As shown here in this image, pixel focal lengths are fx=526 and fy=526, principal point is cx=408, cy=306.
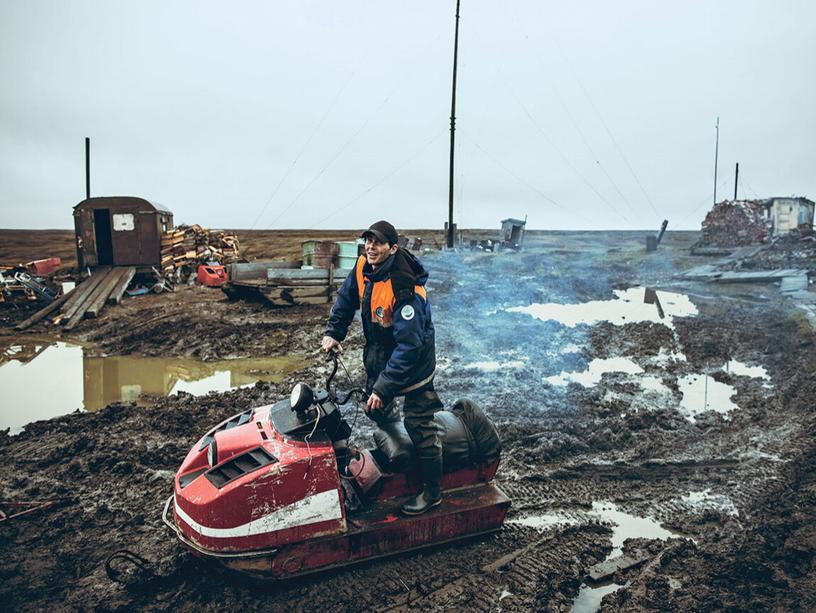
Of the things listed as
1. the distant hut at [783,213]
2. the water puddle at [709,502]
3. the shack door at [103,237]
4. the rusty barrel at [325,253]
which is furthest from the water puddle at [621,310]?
the distant hut at [783,213]

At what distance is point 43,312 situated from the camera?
13.1 metres

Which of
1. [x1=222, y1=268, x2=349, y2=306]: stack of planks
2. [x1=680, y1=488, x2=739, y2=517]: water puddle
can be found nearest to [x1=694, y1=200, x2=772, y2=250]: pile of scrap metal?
[x1=222, y1=268, x2=349, y2=306]: stack of planks

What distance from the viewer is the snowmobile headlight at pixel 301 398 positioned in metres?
3.16

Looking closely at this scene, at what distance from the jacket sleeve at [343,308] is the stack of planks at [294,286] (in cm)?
955

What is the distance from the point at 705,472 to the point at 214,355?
7842 millimetres

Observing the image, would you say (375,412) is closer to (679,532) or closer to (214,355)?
(679,532)

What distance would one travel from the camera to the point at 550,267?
20328mm

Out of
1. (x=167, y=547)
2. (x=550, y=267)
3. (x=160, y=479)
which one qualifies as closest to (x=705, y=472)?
(x=167, y=547)

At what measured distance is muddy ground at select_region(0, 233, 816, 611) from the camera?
3215 mm

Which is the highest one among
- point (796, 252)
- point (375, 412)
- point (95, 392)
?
point (796, 252)

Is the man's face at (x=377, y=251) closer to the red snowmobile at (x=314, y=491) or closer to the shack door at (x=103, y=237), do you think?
the red snowmobile at (x=314, y=491)

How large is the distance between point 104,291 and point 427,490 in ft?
46.8

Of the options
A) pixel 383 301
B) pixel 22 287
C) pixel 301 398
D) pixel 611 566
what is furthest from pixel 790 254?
pixel 22 287

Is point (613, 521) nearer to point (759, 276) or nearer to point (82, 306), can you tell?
point (82, 306)
